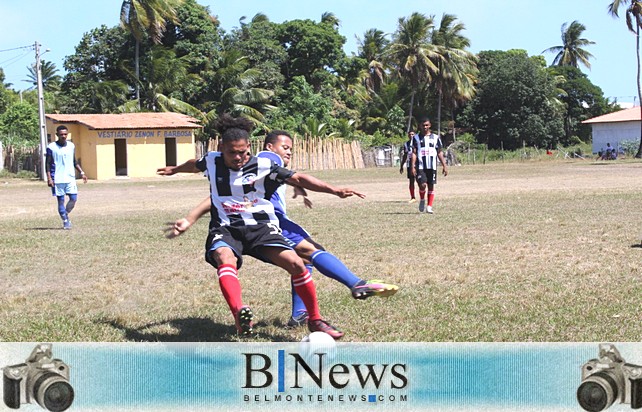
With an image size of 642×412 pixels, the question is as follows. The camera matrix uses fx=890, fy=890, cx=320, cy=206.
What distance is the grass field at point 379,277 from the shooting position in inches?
262

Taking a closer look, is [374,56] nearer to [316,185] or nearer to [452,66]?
[452,66]

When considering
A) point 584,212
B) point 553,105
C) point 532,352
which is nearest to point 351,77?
point 553,105

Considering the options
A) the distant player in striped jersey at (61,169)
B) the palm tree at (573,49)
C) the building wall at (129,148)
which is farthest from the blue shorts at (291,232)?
the palm tree at (573,49)

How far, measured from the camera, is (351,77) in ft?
222

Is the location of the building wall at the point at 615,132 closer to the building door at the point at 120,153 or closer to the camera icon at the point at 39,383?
the building door at the point at 120,153

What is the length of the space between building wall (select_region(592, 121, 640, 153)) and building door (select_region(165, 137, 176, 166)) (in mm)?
36219

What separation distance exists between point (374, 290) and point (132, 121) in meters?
42.5

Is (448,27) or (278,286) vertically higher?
(448,27)

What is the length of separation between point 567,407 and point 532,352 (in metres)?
0.37

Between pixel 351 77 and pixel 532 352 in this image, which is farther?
pixel 351 77

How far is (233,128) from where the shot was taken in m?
6.48

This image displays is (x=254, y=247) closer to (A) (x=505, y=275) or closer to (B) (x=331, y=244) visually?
(A) (x=505, y=275)

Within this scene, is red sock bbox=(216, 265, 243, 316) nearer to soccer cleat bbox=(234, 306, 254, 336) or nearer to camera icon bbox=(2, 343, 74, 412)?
soccer cleat bbox=(234, 306, 254, 336)

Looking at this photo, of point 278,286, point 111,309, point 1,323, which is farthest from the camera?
point 278,286
